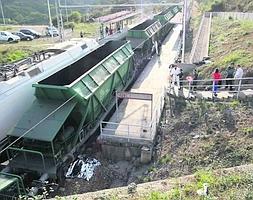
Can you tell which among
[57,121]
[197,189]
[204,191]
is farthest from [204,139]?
[57,121]

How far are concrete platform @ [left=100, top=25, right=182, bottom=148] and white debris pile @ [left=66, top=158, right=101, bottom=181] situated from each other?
989mm

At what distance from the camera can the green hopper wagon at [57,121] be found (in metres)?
9.65

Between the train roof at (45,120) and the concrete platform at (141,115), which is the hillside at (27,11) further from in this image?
the train roof at (45,120)

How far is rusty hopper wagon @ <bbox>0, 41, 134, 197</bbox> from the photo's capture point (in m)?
9.59

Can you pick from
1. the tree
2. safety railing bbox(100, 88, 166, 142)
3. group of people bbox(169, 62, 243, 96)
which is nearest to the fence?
group of people bbox(169, 62, 243, 96)

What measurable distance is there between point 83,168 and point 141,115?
12.0 feet

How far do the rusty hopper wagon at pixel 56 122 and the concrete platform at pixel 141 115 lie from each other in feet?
2.80

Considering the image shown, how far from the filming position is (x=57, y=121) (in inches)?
388

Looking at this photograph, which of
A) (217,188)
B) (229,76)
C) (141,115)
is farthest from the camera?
(229,76)

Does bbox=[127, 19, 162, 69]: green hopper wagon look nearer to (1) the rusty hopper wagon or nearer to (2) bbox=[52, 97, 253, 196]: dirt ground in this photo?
(1) the rusty hopper wagon

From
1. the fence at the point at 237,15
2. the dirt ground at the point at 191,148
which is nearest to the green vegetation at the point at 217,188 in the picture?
the dirt ground at the point at 191,148

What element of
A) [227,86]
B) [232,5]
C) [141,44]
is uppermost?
[232,5]

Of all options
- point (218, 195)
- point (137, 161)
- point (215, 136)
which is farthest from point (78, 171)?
point (218, 195)

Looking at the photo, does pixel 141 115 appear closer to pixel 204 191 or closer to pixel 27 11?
pixel 204 191
